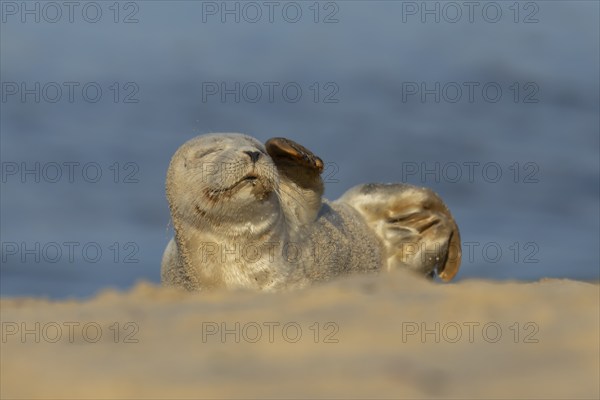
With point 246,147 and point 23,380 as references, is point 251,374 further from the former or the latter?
point 246,147

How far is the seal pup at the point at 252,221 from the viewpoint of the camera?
5465 millimetres

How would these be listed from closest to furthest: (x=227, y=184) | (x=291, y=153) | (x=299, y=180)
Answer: (x=227, y=184), (x=291, y=153), (x=299, y=180)

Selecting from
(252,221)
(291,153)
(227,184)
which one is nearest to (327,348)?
(227,184)

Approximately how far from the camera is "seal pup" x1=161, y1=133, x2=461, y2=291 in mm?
5465

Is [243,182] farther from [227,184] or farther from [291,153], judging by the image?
[291,153]

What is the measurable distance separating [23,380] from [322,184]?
13.1 ft

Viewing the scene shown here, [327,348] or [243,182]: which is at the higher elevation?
[243,182]

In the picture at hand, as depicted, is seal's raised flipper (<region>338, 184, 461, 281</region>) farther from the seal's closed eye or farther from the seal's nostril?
the seal's nostril

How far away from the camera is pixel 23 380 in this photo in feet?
7.89

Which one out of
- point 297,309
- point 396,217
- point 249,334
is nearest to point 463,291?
point 297,309

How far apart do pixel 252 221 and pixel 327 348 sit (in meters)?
3.02

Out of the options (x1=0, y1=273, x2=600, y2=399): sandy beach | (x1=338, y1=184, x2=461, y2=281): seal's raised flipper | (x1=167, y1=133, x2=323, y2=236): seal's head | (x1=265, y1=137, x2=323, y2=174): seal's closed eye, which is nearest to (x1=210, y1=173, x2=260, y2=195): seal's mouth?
(x1=167, y1=133, x2=323, y2=236): seal's head

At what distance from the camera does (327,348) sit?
259 centimetres

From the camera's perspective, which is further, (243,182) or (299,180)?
(299,180)
